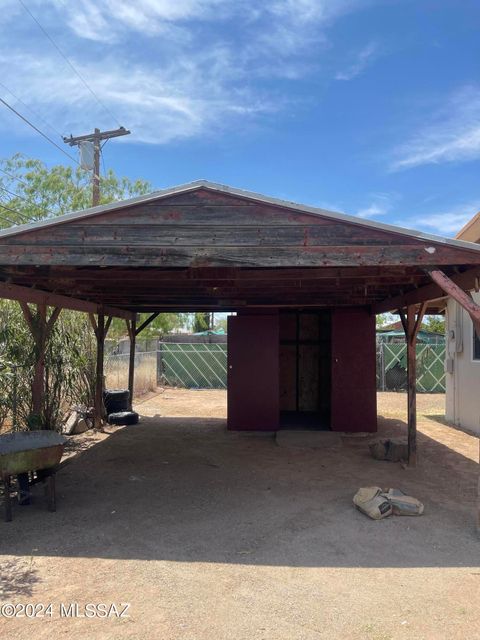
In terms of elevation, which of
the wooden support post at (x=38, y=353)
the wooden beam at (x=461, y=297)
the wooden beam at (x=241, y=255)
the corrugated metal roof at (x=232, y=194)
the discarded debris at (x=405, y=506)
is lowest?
the discarded debris at (x=405, y=506)

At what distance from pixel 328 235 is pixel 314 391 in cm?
936

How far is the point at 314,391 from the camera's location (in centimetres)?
1408

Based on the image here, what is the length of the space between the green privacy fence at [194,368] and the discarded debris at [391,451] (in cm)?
1351

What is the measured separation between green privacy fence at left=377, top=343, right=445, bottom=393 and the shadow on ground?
36.1ft

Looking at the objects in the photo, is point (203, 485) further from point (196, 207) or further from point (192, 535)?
point (196, 207)

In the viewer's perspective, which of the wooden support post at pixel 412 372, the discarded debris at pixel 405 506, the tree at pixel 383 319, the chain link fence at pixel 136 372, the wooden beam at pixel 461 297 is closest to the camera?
the wooden beam at pixel 461 297

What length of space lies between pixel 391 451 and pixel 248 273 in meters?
4.02

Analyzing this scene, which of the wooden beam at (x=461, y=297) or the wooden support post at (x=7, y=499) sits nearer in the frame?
the wooden beam at (x=461, y=297)

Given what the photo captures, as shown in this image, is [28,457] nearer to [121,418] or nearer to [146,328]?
[121,418]

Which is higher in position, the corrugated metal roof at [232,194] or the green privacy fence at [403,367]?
the corrugated metal roof at [232,194]

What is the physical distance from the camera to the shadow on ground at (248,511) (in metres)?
4.75

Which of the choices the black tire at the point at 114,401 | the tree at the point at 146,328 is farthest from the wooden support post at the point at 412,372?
the tree at the point at 146,328

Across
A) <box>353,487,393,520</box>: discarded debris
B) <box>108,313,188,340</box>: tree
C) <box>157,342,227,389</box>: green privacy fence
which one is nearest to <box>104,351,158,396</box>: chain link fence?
<box>108,313,188,340</box>: tree

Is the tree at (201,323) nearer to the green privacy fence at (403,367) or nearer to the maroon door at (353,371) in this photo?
the green privacy fence at (403,367)
